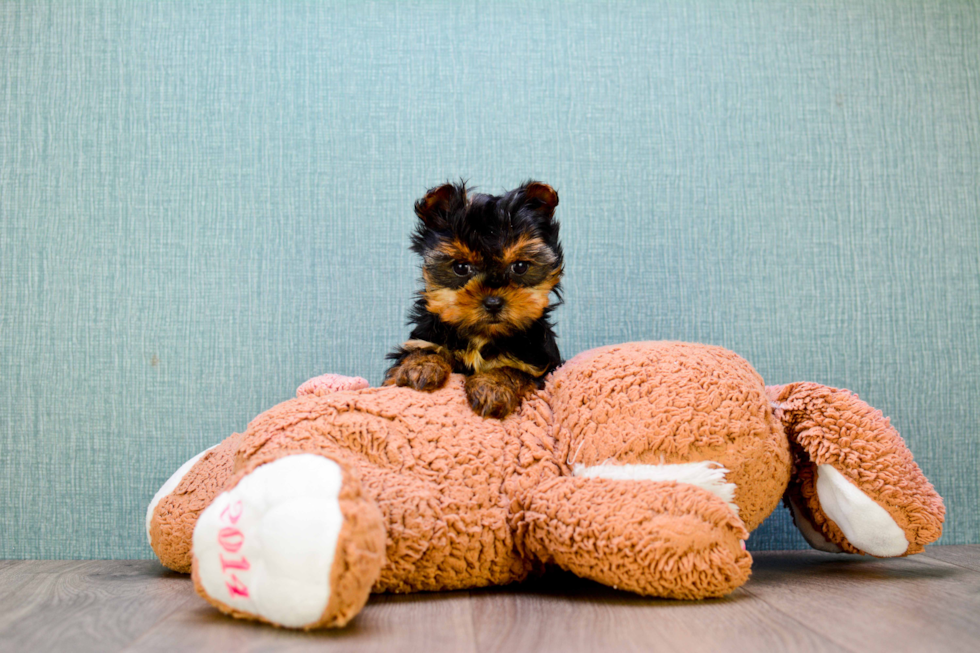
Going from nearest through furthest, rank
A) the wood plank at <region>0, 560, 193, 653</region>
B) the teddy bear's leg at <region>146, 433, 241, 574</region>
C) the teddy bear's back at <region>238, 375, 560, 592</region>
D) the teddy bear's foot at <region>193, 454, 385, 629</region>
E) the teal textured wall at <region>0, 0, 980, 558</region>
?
the teddy bear's foot at <region>193, 454, 385, 629</region> < the wood plank at <region>0, 560, 193, 653</region> < the teddy bear's back at <region>238, 375, 560, 592</region> < the teddy bear's leg at <region>146, 433, 241, 574</region> < the teal textured wall at <region>0, 0, 980, 558</region>

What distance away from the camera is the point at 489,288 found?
5.45 feet

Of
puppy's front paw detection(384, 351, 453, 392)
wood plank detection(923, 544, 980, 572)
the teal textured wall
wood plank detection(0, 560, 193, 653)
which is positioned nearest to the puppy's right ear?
puppy's front paw detection(384, 351, 453, 392)

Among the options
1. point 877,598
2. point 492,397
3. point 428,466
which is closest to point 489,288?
point 492,397

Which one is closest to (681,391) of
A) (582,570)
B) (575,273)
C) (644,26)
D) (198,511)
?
(582,570)

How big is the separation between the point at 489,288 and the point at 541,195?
288 mm

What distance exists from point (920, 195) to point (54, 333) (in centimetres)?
287

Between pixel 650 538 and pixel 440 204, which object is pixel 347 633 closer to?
pixel 650 538

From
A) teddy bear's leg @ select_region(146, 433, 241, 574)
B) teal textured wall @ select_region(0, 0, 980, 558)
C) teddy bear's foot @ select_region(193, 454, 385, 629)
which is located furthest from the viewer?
teal textured wall @ select_region(0, 0, 980, 558)

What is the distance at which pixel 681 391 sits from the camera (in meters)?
1.52

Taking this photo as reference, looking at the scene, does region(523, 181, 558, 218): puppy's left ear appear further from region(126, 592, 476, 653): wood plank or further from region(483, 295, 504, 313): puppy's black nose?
region(126, 592, 476, 653): wood plank

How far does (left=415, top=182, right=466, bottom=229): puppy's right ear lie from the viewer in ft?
5.68

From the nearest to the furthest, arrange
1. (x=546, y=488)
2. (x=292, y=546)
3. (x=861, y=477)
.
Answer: (x=292, y=546) < (x=546, y=488) < (x=861, y=477)

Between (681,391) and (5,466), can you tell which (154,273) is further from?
(681,391)

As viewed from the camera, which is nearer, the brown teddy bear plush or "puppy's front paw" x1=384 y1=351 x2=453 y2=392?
the brown teddy bear plush
